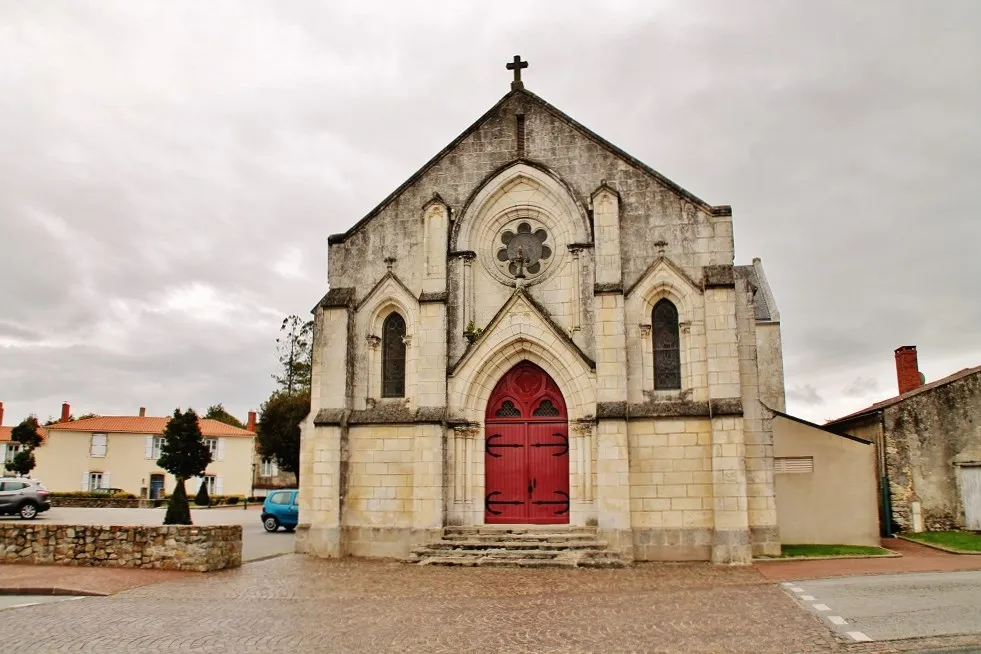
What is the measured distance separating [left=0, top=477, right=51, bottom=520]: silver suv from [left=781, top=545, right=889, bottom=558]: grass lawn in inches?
1032

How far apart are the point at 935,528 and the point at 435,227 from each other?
15742 millimetres

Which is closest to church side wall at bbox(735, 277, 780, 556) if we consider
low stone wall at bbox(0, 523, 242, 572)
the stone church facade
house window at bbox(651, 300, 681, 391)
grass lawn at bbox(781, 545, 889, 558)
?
the stone church facade

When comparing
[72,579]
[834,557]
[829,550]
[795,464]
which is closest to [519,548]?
[834,557]

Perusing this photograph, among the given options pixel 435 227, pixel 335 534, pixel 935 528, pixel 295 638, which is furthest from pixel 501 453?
pixel 935 528

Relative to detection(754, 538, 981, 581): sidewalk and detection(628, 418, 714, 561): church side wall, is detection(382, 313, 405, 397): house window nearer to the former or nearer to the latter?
detection(628, 418, 714, 561): church side wall

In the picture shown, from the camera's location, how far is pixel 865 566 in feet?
48.8


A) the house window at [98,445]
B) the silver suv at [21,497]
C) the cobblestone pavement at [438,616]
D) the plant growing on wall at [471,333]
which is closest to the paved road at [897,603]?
the cobblestone pavement at [438,616]

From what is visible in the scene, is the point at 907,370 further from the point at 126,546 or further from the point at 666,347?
the point at 126,546

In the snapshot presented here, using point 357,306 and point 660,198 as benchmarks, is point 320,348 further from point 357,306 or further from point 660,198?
point 660,198

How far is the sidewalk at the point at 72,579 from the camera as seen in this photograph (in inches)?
507

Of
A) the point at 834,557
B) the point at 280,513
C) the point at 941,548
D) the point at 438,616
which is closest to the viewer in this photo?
the point at 438,616

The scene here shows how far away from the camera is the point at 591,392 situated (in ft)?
56.1

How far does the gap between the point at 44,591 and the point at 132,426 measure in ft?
147

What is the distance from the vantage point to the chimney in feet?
89.0
